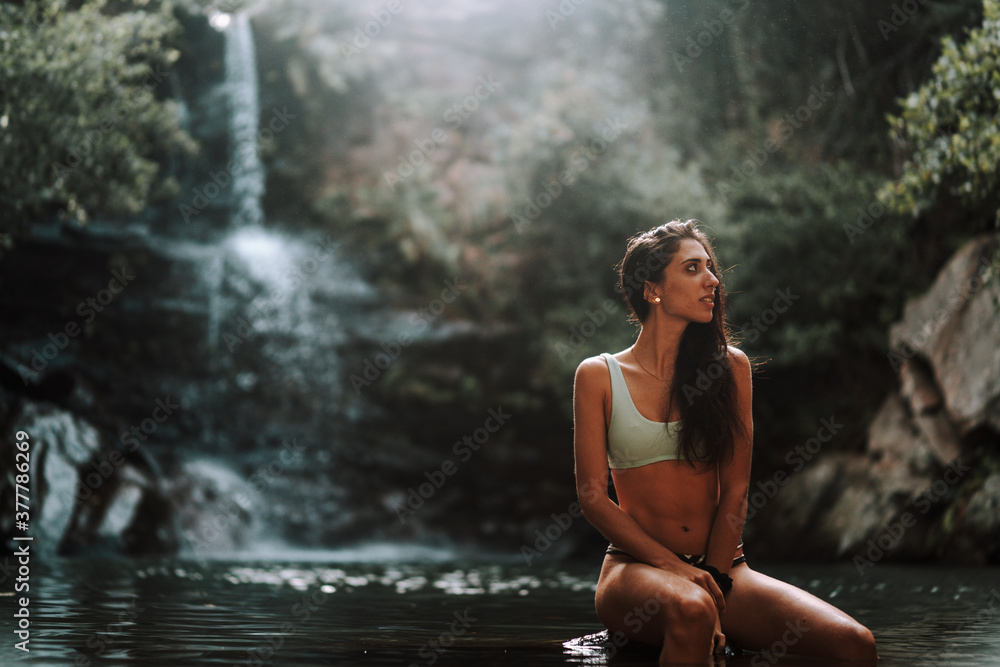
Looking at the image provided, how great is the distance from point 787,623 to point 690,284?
128 centimetres

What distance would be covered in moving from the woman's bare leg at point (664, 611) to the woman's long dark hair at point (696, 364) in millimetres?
523

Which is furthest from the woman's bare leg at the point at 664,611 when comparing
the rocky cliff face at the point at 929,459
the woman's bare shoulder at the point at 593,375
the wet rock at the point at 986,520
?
the wet rock at the point at 986,520

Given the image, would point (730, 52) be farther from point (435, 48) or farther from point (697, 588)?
point (697, 588)

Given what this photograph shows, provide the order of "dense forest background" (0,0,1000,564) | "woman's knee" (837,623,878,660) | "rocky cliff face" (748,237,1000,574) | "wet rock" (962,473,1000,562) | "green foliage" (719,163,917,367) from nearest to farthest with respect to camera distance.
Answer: "woman's knee" (837,623,878,660), "wet rock" (962,473,1000,562), "rocky cliff face" (748,237,1000,574), "dense forest background" (0,0,1000,564), "green foliage" (719,163,917,367)

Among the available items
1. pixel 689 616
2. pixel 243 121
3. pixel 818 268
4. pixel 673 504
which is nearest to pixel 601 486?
pixel 673 504

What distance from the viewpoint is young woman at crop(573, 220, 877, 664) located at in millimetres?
3186

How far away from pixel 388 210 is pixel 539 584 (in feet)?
33.2

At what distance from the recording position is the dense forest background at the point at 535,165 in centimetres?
1277

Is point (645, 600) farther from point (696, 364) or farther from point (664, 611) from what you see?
point (696, 364)

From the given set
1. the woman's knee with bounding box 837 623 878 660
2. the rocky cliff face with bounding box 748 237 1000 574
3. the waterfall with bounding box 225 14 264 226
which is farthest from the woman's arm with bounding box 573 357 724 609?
the waterfall with bounding box 225 14 264 226

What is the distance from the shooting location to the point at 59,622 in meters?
4.36

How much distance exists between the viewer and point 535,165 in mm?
16016

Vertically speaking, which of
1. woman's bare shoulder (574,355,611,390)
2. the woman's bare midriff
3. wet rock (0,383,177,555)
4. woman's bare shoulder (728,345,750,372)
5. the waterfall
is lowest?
wet rock (0,383,177,555)

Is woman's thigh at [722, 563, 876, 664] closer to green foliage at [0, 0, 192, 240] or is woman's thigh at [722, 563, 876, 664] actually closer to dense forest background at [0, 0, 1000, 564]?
dense forest background at [0, 0, 1000, 564]
